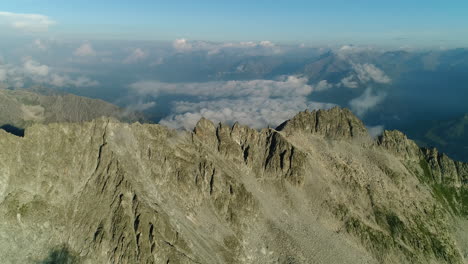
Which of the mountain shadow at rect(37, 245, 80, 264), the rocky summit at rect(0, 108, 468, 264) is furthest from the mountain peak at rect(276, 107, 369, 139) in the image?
the mountain shadow at rect(37, 245, 80, 264)

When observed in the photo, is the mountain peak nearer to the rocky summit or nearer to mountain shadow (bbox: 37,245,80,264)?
the rocky summit

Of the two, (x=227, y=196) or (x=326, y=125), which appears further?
(x=326, y=125)

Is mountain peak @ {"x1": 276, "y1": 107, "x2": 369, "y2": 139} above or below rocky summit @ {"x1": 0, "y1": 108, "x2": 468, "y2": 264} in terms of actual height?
above

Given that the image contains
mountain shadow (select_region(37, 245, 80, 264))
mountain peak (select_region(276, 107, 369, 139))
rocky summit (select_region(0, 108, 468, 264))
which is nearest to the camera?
mountain shadow (select_region(37, 245, 80, 264))

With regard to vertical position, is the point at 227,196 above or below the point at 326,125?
below

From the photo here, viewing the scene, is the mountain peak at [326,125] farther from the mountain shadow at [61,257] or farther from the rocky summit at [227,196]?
the mountain shadow at [61,257]

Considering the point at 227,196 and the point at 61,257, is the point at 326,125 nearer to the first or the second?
the point at 227,196

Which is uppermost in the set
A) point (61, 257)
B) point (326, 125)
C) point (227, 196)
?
point (326, 125)

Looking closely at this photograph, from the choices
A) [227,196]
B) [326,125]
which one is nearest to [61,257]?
[227,196]

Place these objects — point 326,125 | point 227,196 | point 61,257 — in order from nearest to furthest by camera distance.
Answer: point 61,257 → point 227,196 → point 326,125
